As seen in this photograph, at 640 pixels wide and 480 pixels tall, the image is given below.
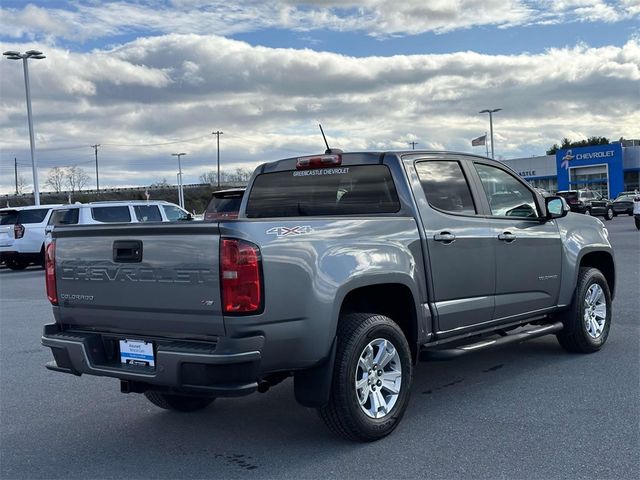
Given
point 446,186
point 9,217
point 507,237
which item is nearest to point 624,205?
point 9,217

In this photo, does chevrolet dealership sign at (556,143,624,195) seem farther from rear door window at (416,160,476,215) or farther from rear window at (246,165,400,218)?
rear window at (246,165,400,218)

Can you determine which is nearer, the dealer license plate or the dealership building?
the dealer license plate

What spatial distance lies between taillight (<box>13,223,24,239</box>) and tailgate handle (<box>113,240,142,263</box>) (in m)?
17.7

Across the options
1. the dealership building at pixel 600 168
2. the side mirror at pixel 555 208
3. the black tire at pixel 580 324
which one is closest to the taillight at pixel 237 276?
the side mirror at pixel 555 208

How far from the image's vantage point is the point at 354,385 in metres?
4.66

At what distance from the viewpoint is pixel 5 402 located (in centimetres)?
620

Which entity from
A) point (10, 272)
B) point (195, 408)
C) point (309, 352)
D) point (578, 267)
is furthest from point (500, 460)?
point (10, 272)

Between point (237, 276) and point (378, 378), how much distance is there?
1373mm

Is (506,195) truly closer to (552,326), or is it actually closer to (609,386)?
(552,326)

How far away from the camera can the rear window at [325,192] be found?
5.68 m

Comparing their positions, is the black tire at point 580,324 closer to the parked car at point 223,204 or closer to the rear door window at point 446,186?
the rear door window at point 446,186

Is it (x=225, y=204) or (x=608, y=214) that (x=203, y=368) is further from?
(x=608, y=214)

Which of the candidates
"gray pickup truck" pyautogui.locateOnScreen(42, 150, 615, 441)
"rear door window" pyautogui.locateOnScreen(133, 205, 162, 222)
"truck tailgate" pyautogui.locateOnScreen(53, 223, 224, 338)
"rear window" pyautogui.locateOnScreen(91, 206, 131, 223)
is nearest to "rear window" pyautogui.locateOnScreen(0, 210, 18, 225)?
"rear window" pyautogui.locateOnScreen(91, 206, 131, 223)

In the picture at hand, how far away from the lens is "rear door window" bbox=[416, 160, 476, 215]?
5.74 meters
